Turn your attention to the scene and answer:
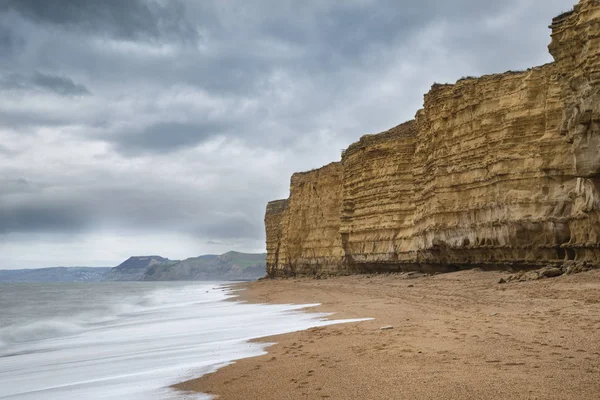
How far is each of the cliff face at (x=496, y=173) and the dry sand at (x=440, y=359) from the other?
779 centimetres

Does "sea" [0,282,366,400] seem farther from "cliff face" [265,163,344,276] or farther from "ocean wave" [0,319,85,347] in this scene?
"cliff face" [265,163,344,276]

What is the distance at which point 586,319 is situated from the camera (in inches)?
288

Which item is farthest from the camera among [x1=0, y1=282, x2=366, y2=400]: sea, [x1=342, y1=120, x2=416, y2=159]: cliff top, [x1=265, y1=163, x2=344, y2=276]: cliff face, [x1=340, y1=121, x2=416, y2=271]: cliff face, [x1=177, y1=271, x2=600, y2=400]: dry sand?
[x1=265, y1=163, x2=344, y2=276]: cliff face

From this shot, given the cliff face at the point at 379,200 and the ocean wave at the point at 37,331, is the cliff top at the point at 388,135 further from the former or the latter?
the ocean wave at the point at 37,331

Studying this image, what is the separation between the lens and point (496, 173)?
69.2 feet

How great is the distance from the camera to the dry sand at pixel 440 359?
14.3 feet

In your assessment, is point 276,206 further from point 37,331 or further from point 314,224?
point 37,331

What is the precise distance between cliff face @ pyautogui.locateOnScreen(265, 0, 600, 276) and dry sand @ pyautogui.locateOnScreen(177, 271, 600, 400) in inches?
307

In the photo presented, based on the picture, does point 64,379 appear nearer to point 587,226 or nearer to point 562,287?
point 562,287

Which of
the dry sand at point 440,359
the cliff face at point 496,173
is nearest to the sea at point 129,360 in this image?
the dry sand at point 440,359

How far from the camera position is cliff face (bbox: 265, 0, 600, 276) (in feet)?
51.4

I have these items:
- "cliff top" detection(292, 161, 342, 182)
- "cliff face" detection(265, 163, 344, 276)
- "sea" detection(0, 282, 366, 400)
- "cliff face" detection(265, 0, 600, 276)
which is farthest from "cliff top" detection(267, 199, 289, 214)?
"sea" detection(0, 282, 366, 400)

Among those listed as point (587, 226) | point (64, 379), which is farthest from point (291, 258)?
point (64, 379)

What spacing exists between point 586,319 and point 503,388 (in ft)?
13.2
